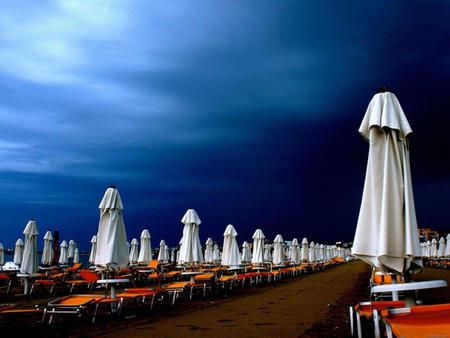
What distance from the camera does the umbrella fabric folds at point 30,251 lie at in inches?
597

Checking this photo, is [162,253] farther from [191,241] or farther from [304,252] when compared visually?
[191,241]

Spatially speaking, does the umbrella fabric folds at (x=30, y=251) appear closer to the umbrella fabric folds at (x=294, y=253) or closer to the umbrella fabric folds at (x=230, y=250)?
the umbrella fabric folds at (x=230, y=250)

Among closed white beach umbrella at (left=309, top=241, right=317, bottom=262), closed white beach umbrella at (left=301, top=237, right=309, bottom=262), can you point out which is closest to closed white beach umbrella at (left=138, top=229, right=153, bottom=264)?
closed white beach umbrella at (left=301, top=237, right=309, bottom=262)

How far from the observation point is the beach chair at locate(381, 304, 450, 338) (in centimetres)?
336

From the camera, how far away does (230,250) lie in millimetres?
17641

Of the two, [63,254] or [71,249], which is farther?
[71,249]

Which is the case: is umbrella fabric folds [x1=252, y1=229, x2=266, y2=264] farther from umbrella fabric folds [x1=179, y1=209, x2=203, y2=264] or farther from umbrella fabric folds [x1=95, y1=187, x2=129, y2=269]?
umbrella fabric folds [x1=95, y1=187, x2=129, y2=269]

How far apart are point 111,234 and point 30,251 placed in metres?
7.15

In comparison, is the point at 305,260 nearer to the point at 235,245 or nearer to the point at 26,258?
the point at 235,245

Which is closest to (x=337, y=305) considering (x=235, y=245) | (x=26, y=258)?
(x=235, y=245)

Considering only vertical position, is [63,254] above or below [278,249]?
below

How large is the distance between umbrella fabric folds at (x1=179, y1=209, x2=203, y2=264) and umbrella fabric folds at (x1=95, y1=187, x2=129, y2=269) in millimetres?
4820

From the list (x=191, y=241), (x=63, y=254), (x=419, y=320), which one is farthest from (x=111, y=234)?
(x=63, y=254)

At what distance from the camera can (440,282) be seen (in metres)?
3.93
